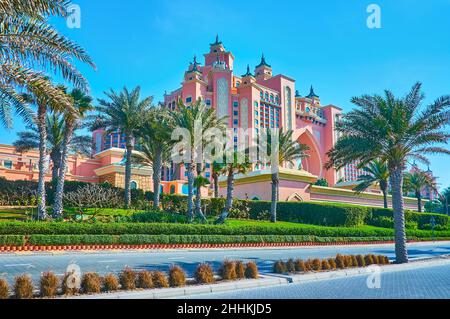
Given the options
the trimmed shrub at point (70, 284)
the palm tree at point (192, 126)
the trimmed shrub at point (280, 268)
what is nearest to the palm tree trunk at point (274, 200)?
the palm tree at point (192, 126)

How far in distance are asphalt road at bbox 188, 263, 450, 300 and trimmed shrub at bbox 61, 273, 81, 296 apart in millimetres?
2652

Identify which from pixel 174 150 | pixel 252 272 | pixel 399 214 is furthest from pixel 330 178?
pixel 252 272

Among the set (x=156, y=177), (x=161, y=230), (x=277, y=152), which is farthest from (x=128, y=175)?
(x=277, y=152)

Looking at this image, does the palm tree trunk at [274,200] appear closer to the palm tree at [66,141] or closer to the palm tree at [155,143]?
the palm tree at [155,143]

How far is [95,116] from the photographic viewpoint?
32.4 m

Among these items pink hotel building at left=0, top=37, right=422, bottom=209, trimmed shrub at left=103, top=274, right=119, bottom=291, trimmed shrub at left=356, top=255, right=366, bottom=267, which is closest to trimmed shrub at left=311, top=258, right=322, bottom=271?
trimmed shrub at left=356, top=255, right=366, bottom=267

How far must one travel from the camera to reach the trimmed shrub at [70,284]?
9.33 m

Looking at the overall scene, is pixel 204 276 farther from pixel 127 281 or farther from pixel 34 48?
pixel 34 48

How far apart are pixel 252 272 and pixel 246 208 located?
2421 centimetres

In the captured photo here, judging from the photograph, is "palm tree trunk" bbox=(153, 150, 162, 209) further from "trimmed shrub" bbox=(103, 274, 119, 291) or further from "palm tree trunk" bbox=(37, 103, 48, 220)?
"trimmed shrub" bbox=(103, 274, 119, 291)

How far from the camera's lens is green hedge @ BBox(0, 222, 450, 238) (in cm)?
1938

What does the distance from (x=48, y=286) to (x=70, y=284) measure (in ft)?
1.65
